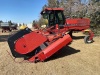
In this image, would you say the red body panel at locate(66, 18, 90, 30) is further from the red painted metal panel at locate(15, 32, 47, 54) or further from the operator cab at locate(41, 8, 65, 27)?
the red painted metal panel at locate(15, 32, 47, 54)

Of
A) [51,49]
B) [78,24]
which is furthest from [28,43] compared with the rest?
[78,24]

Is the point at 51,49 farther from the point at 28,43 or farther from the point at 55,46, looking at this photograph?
the point at 28,43

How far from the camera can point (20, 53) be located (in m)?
9.13

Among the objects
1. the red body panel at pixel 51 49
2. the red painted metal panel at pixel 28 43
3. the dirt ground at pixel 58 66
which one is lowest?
the dirt ground at pixel 58 66

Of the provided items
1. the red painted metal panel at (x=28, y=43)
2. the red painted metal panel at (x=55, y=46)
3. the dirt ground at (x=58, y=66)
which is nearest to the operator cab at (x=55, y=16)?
the dirt ground at (x=58, y=66)

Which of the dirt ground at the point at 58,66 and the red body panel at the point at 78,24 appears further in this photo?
the red body panel at the point at 78,24

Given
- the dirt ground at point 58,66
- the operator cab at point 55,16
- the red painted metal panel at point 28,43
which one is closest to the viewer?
the dirt ground at point 58,66

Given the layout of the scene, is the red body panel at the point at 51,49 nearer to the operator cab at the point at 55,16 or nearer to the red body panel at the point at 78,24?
the red body panel at the point at 78,24

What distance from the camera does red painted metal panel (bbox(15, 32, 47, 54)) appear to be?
29.5ft

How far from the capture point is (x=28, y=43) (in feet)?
29.7

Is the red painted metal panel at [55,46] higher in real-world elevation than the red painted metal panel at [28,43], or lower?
lower

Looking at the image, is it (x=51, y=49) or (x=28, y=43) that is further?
(x=51, y=49)

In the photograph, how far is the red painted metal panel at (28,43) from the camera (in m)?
9.00

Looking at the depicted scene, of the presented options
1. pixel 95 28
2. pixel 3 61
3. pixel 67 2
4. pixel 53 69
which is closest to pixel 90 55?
pixel 53 69
